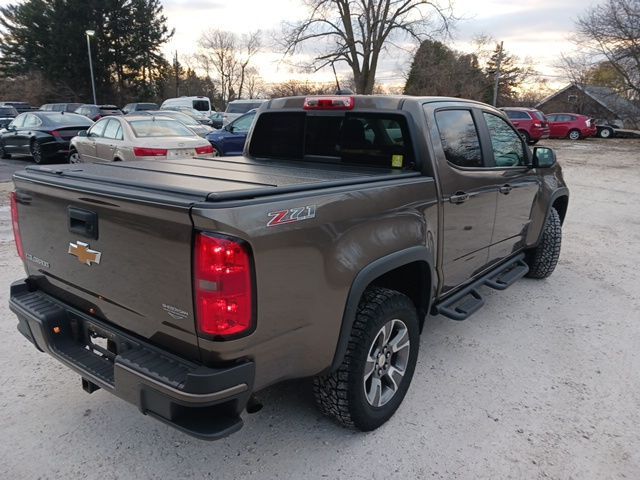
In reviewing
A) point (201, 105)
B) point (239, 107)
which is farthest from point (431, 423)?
point (201, 105)

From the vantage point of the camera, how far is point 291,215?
Answer: 1.99m

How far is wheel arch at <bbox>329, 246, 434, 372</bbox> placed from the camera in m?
2.31

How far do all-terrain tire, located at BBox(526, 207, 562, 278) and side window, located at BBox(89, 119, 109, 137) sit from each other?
360 inches

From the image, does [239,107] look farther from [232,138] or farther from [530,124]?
[530,124]

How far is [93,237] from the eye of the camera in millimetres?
2201

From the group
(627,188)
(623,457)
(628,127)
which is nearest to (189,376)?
(623,457)

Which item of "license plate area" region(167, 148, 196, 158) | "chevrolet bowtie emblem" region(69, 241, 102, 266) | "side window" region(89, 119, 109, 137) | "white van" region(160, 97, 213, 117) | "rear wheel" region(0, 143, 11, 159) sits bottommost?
"rear wheel" region(0, 143, 11, 159)

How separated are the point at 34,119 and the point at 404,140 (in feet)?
47.4

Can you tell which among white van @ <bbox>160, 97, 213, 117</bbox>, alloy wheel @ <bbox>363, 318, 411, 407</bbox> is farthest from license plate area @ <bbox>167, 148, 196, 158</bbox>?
white van @ <bbox>160, 97, 213, 117</bbox>

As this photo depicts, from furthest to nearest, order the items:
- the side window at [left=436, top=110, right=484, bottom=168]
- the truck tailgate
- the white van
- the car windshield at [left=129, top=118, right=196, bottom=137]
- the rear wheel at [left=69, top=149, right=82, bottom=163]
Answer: the white van, the rear wheel at [left=69, top=149, right=82, bottom=163], the car windshield at [left=129, top=118, right=196, bottom=137], the side window at [left=436, top=110, right=484, bottom=168], the truck tailgate

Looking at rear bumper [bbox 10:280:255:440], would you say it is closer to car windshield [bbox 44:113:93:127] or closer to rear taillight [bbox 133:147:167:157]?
rear taillight [bbox 133:147:167:157]

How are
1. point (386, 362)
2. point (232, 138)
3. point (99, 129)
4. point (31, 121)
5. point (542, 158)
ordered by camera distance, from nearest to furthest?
point (386, 362), point (542, 158), point (99, 129), point (232, 138), point (31, 121)

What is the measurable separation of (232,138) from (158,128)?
118 inches

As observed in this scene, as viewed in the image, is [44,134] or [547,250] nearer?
[547,250]
